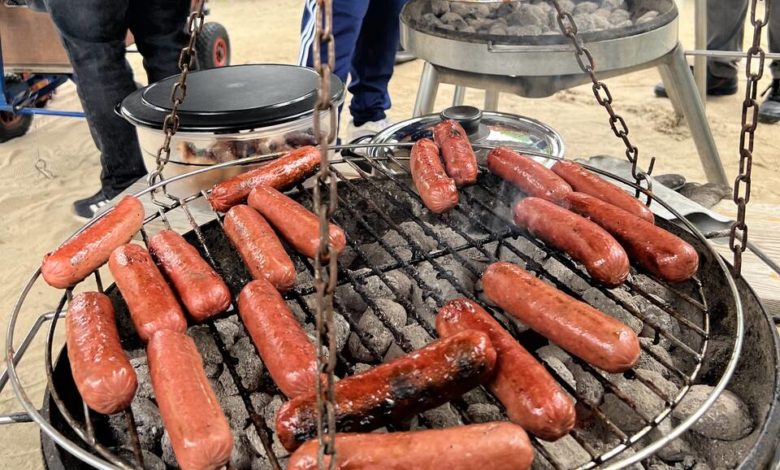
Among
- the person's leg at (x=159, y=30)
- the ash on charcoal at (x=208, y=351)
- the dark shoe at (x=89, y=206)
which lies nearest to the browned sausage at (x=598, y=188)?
the ash on charcoal at (x=208, y=351)

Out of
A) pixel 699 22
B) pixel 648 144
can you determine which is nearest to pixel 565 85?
pixel 699 22

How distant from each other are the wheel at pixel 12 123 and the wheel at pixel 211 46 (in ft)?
6.51

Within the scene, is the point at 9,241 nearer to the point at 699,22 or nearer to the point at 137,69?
the point at 137,69

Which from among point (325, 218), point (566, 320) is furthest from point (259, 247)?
point (566, 320)

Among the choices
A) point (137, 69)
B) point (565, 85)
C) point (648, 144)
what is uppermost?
point (565, 85)

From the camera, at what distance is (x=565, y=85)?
11.6 feet

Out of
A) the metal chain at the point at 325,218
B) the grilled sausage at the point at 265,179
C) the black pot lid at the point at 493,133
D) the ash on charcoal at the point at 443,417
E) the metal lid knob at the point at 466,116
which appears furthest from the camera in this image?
the black pot lid at the point at 493,133

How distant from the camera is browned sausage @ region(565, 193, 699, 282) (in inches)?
76.9

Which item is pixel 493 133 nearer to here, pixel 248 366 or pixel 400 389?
pixel 248 366

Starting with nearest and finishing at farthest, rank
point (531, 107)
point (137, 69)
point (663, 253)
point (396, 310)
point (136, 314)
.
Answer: point (136, 314), point (663, 253), point (396, 310), point (531, 107), point (137, 69)

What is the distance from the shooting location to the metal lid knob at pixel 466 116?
3.11m

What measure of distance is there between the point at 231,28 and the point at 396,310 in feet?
29.0

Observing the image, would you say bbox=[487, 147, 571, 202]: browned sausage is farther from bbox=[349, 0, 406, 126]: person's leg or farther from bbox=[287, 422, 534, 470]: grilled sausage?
bbox=[349, 0, 406, 126]: person's leg

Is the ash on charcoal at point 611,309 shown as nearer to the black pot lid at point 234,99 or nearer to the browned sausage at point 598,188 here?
the browned sausage at point 598,188
